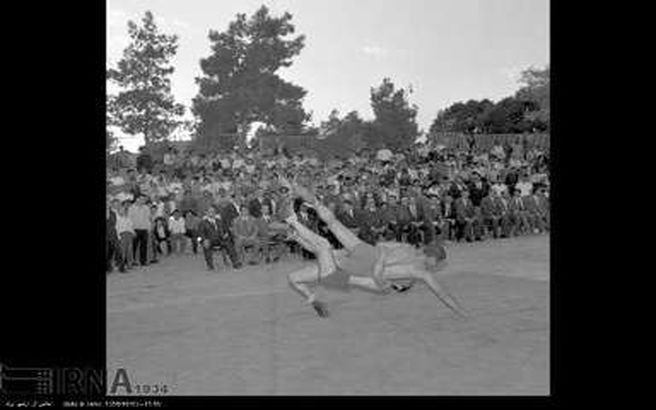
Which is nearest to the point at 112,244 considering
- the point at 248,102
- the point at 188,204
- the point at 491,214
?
the point at 188,204

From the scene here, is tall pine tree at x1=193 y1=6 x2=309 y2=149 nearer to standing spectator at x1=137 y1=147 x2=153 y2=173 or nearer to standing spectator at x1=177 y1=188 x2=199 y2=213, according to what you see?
standing spectator at x1=137 y1=147 x2=153 y2=173

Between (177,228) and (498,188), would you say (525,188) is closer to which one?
(498,188)

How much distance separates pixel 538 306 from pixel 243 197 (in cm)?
913

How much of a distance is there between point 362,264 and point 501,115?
42.1 m

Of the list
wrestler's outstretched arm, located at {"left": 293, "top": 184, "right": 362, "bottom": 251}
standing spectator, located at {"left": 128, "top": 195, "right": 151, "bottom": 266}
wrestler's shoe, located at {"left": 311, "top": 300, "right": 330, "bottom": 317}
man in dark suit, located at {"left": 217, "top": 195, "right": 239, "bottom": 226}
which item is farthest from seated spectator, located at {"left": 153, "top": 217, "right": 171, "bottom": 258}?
wrestler's outstretched arm, located at {"left": 293, "top": 184, "right": 362, "bottom": 251}

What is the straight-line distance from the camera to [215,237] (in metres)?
14.9

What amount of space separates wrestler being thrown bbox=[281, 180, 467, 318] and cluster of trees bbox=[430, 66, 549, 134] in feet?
119

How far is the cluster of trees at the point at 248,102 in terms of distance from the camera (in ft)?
106

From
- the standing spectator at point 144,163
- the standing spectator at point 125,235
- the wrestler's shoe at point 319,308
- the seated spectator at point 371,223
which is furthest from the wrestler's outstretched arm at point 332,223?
the standing spectator at point 144,163

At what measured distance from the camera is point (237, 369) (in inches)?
281

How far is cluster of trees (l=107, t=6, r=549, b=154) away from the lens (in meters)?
32.3

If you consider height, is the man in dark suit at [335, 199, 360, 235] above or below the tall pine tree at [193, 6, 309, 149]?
below
